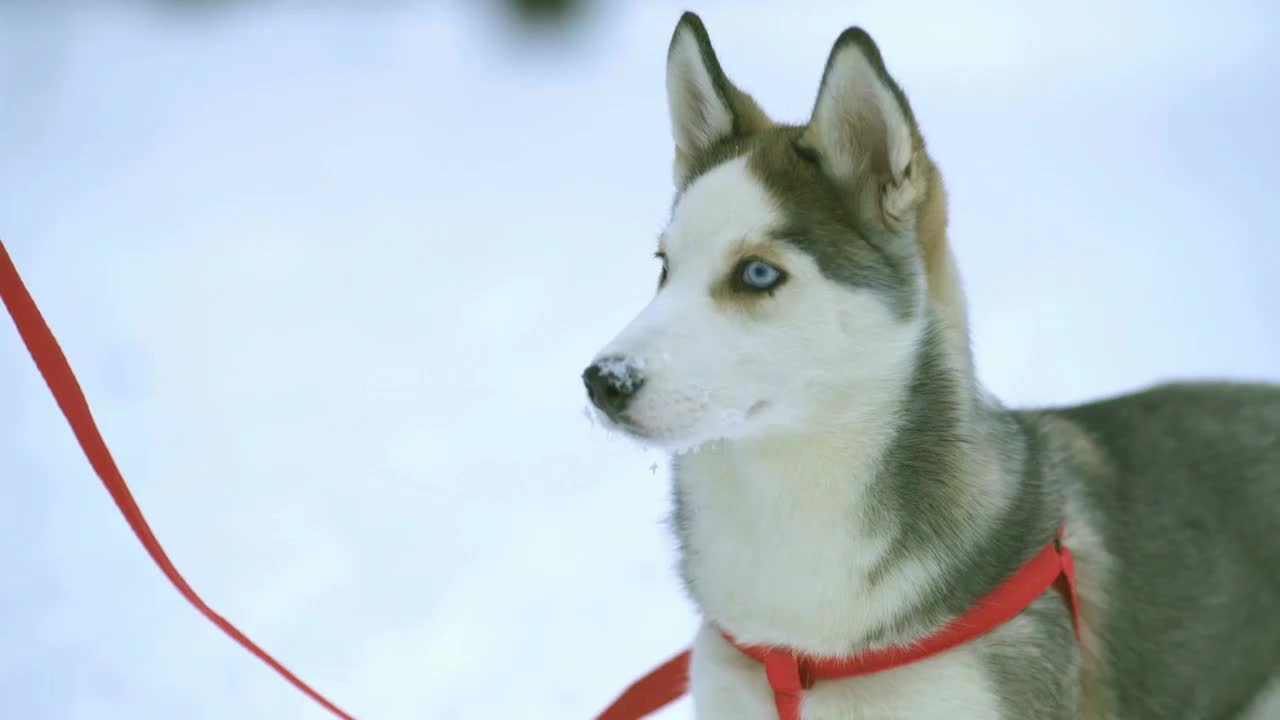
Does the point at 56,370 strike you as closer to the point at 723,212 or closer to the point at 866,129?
the point at 723,212

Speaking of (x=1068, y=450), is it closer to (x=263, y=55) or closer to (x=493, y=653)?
(x=493, y=653)

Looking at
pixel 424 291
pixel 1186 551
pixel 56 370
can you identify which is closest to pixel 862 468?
pixel 1186 551

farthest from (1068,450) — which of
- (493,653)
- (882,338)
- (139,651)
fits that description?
(139,651)

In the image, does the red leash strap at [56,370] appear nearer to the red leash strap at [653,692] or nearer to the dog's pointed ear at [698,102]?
the red leash strap at [653,692]

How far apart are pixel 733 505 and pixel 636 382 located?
11.7 inches

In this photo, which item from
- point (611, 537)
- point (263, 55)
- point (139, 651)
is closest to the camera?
point (139, 651)

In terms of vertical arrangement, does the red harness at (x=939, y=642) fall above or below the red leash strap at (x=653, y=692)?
above

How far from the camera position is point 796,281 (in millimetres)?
1688

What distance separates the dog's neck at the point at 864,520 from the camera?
1680 millimetres

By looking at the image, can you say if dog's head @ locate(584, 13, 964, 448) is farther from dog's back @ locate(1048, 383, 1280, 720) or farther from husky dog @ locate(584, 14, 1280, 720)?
dog's back @ locate(1048, 383, 1280, 720)

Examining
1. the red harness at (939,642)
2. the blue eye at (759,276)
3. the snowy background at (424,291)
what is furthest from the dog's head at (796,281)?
the snowy background at (424,291)

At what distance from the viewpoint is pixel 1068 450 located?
2.01 meters

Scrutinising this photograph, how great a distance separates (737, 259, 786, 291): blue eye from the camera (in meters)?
1.69

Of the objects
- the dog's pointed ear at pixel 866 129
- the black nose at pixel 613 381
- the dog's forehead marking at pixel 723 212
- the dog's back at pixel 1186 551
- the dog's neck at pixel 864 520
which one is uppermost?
the dog's pointed ear at pixel 866 129
